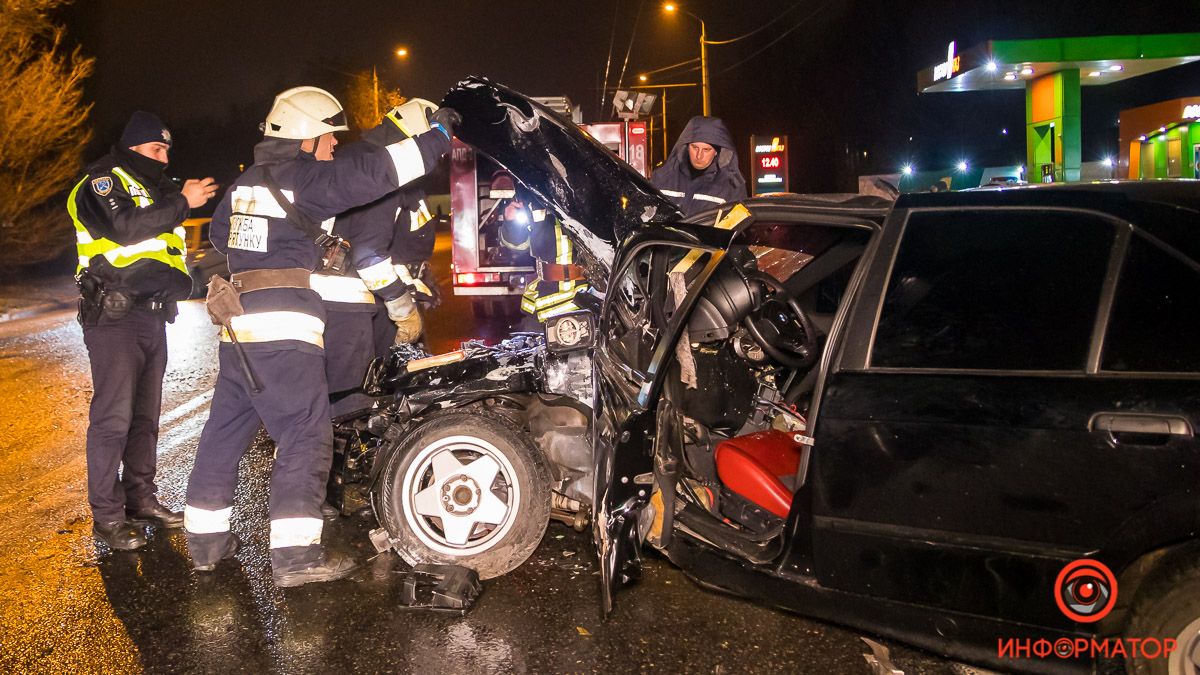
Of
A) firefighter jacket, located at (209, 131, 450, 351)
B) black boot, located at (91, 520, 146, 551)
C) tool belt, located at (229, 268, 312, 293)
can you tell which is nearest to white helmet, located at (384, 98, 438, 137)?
firefighter jacket, located at (209, 131, 450, 351)

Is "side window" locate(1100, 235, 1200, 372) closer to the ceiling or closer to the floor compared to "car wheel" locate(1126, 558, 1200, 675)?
closer to the ceiling

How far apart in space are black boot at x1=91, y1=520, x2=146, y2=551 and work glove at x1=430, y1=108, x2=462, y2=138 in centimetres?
247

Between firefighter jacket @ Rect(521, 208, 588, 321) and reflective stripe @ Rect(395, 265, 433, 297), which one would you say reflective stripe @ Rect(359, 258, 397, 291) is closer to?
reflective stripe @ Rect(395, 265, 433, 297)

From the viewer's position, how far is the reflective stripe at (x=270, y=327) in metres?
3.95

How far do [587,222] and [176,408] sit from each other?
17.3ft

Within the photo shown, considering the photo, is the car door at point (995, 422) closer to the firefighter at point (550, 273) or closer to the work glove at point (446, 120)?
the firefighter at point (550, 273)

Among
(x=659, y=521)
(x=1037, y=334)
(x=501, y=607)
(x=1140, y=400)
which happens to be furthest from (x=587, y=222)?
(x=1140, y=400)

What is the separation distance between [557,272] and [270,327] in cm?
Answer: 281

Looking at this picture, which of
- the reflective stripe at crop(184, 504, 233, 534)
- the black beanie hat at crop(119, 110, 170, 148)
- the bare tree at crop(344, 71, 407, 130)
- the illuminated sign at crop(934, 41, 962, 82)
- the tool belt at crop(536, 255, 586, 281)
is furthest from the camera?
the bare tree at crop(344, 71, 407, 130)

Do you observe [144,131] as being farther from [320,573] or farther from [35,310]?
[35,310]

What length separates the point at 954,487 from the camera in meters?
2.58

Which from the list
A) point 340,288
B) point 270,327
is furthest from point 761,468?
point 340,288

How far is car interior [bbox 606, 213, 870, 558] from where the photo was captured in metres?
3.39

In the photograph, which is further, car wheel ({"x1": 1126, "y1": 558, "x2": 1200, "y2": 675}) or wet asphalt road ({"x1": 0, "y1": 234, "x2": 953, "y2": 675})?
wet asphalt road ({"x1": 0, "y1": 234, "x2": 953, "y2": 675})
